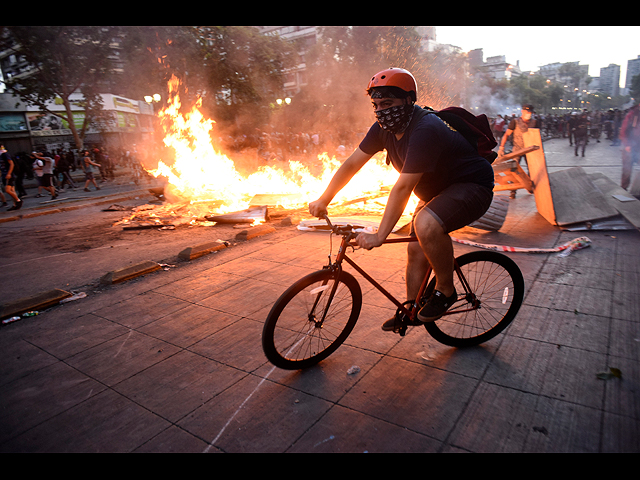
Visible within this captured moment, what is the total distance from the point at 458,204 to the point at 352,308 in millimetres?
1175

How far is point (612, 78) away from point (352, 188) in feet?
646

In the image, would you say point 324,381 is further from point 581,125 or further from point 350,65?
point 350,65

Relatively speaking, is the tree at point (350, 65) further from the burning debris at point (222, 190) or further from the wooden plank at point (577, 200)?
the wooden plank at point (577, 200)

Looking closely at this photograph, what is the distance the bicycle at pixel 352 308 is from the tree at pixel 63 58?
27340mm

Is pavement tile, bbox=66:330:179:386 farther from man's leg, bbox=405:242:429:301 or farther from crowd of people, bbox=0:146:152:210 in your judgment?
crowd of people, bbox=0:146:152:210

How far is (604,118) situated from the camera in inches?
1191

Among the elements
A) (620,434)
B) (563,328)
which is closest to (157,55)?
(563,328)

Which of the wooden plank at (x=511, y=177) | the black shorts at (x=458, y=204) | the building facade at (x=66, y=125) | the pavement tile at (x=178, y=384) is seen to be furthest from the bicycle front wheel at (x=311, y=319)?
the building facade at (x=66, y=125)

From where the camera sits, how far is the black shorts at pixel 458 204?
102 inches

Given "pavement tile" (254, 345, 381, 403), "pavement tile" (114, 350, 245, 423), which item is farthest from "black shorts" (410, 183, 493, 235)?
"pavement tile" (114, 350, 245, 423)

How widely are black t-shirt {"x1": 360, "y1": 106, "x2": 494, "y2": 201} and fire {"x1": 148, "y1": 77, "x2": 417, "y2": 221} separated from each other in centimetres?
709

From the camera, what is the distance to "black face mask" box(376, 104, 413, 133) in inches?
103

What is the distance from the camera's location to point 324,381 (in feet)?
9.18
